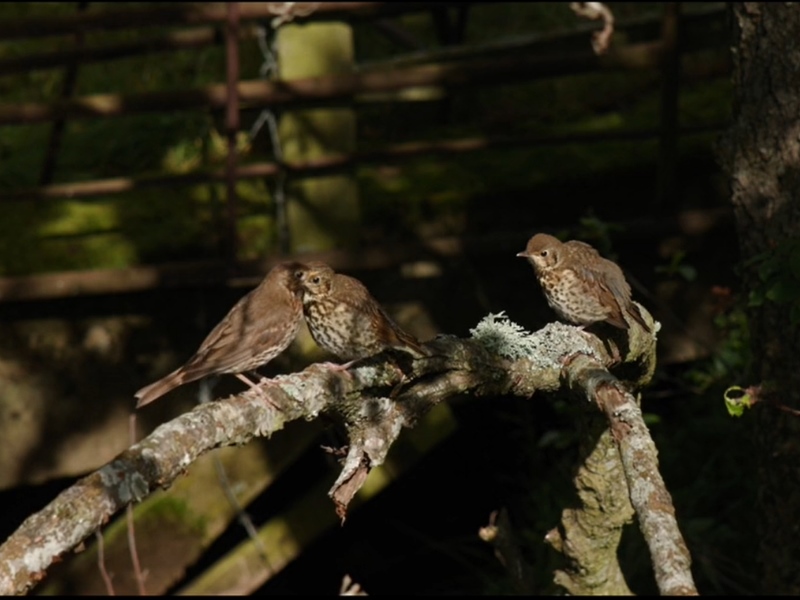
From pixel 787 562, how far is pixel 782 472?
386 millimetres

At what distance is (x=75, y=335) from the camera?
6.50 meters

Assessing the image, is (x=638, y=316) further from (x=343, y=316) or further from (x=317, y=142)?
(x=317, y=142)

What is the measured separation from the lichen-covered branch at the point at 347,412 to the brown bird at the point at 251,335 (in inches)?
24.5

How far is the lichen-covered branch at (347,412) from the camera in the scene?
2.36 meters

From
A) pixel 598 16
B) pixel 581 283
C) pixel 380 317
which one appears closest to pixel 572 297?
pixel 581 283

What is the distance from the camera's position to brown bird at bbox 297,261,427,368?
394 cm

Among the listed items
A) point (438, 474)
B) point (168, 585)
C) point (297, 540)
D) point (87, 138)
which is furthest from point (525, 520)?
point (87, 138)

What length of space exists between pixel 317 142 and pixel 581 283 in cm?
250

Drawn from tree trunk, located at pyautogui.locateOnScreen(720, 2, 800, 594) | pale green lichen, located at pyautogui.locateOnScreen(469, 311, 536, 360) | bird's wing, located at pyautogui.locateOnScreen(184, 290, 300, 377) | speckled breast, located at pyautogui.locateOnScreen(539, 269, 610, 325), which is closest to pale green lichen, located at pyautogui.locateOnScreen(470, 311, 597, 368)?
pale green lichen, located at pyautogui.locateOnScreen(469, 311, 536, 360)

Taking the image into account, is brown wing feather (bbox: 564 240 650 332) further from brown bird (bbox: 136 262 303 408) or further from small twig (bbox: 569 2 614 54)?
small twig (bbox: 569 2 614 54)

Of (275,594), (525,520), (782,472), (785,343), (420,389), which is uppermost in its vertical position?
(420,389)

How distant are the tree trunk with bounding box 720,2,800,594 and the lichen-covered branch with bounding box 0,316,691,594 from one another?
30.4 inches

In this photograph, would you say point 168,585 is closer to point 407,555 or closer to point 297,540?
point 297,540

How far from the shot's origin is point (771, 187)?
4.94 m
